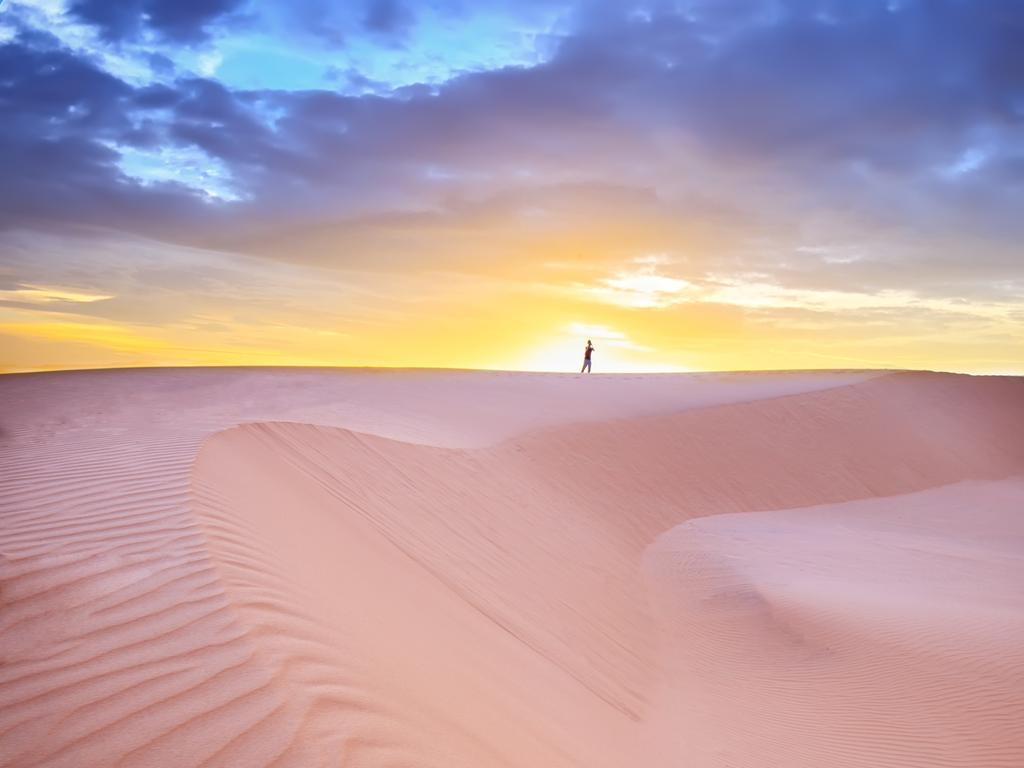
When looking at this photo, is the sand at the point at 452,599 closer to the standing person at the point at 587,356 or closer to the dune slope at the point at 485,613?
the dune slope at the point at 485,613

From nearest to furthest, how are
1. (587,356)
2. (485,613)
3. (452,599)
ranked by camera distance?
(452,599) → (485,613) → (587,356)

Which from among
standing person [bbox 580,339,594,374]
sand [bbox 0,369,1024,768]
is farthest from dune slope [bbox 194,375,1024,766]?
standing person [bbox 580,339,594,374]

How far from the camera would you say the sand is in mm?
2963

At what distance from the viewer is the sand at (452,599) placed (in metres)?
2.96

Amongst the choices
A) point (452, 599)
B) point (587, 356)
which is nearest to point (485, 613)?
point (452, 599)

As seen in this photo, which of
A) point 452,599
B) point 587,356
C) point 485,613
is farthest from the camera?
point 587,356

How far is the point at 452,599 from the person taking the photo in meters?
5.91

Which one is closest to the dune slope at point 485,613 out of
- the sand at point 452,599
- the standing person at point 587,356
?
the sand at point 452,599

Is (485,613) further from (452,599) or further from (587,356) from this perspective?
(587,356)

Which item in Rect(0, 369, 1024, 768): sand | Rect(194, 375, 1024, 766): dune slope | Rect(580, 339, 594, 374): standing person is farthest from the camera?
Rect(580, 339, 594, 374): standing person

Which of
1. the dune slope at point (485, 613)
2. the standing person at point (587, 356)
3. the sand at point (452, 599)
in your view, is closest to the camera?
the sand at point (452, 599)

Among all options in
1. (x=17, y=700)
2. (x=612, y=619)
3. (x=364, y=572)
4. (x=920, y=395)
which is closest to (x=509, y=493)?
(x=612, y=619)

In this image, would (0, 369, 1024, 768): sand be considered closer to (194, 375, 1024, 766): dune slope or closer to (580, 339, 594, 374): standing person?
(194, 375, 1024, 766): dune slope

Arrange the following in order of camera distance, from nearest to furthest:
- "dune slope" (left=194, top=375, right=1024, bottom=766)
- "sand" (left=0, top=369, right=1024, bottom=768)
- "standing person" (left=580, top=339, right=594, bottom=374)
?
→ "sand" (left=0, top=369, right=1024, bottom=768)
"dune slope" (left=194, top=375, right=1024, bottom=766)
"standing person" (left=580, top=339, right=594, bottom=374)
